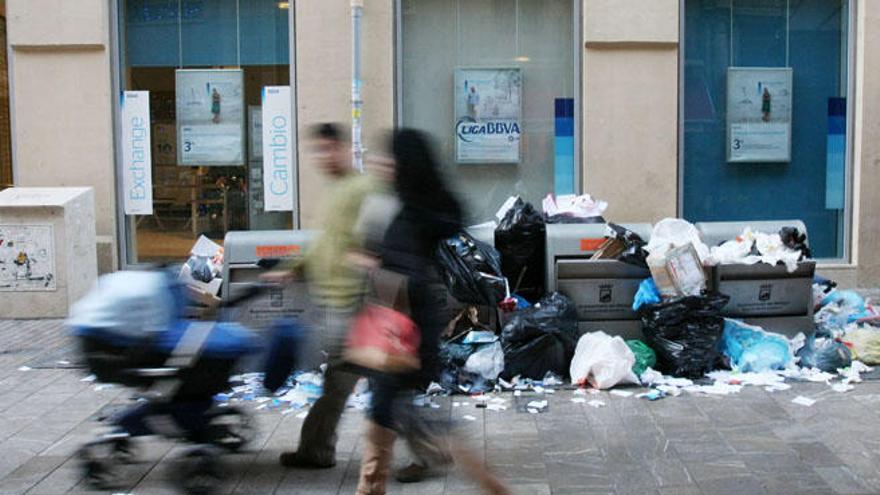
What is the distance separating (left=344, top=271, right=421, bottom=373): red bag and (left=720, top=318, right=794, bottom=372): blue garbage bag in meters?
3.87

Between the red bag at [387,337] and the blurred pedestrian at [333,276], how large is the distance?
1.16ft

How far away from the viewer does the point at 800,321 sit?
306 inches

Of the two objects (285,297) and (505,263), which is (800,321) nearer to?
(505,263)

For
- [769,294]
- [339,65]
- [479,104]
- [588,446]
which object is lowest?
[588,446]

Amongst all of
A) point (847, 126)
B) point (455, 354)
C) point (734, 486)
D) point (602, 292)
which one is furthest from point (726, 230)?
point (734, 486)

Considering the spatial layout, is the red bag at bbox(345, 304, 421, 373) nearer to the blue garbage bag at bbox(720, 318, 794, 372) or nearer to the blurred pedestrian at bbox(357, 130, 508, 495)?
the blurred pedestrian at bbox(357, 130, 508, 495)

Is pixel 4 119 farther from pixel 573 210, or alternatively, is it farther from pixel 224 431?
pixel 224 431

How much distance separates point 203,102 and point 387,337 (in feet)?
23.4

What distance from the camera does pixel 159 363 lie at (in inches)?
181

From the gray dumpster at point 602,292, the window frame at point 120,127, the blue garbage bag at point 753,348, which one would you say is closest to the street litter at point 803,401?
the blue garbage bag at point 753,348

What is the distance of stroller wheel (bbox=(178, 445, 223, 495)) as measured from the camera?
4.66 meters

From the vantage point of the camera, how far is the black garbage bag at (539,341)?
283 inches

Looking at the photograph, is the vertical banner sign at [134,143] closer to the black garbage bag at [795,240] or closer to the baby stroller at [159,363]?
the baby stroller at [159,363]

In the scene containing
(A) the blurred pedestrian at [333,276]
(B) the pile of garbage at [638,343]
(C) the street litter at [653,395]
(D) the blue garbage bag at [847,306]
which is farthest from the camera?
(D) the blue garbage bag at [847,306]
